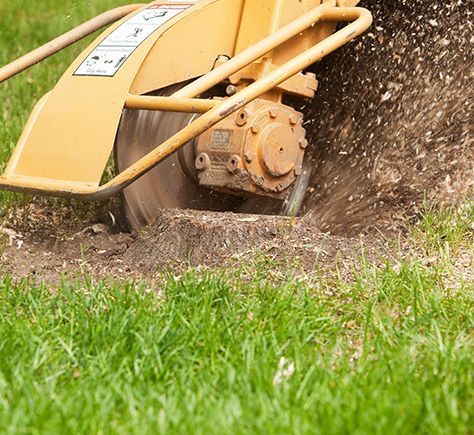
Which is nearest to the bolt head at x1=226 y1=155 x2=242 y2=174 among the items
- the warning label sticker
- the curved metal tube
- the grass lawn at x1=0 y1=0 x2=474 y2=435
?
the grass lawn at x1=0 y1=0 x2=474 y2=435

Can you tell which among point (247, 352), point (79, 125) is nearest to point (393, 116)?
point (79, 125)

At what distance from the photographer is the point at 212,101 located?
3.34 meters

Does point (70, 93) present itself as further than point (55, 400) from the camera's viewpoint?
Yes

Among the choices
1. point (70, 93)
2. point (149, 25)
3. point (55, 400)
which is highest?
point (149, 25)

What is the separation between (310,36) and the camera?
391 cm

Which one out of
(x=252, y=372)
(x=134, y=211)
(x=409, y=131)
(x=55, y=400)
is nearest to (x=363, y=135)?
(x=409, y=131)

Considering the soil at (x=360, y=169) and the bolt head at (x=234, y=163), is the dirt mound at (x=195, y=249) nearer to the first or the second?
the soil at (x=360, y=169)

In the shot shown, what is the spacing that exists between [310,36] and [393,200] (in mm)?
667

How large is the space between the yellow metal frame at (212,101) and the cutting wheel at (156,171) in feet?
1.06

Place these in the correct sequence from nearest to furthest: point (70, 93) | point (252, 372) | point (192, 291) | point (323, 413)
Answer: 1. point (323, 413)
2. point (252, 372)
3. point (192, 291)
4. point (70, 93)

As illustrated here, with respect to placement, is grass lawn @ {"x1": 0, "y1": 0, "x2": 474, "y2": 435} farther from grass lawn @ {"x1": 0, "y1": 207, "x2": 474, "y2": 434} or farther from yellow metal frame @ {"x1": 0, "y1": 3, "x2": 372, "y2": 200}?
yellow metal frame @ {"x1": 0, "y1": 3, "x2": 372, "y2": 200}

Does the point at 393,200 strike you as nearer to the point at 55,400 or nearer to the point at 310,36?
the point at 310,36

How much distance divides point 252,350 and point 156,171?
1470 mm

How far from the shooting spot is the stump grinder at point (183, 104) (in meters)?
3.53
